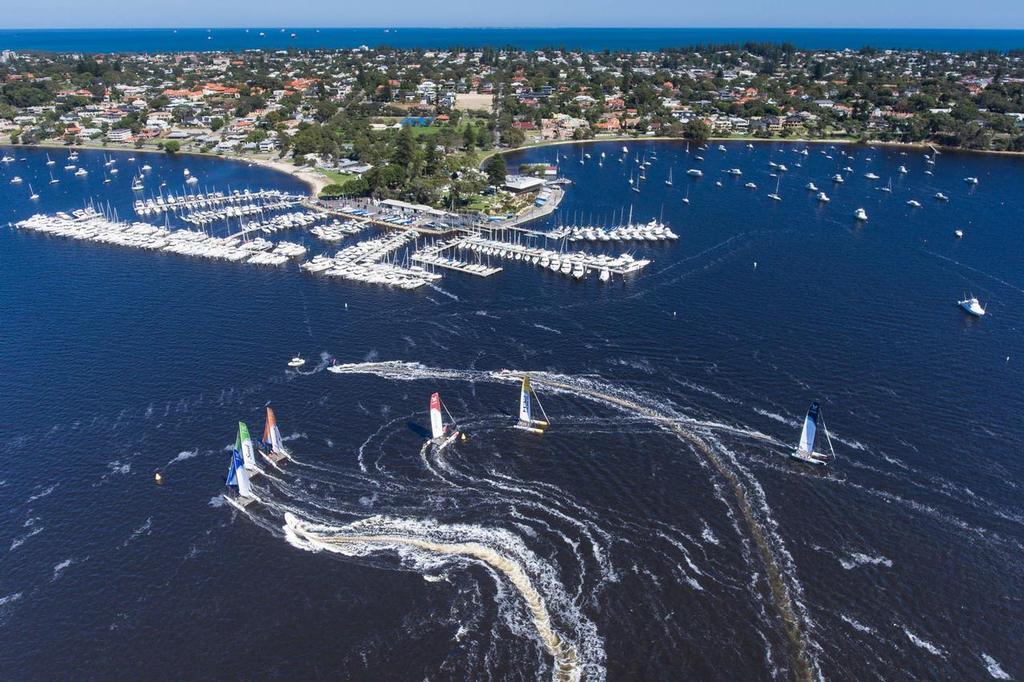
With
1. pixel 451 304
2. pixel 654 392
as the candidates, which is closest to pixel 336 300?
pixel 451 304

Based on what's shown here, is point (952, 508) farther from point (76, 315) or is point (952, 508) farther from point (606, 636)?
point (76, 315)

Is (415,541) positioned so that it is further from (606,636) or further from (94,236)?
(94,236)

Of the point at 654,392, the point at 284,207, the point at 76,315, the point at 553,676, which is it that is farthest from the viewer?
the point at 284,207

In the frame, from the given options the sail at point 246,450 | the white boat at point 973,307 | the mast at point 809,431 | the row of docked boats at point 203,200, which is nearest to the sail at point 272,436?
the sail at point 246,450

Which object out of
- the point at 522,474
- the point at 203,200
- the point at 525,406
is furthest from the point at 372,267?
the point at 203,200

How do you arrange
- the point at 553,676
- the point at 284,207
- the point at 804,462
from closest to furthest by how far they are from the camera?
the point at 553,676 < the point at 804,462 < the point at 284,207

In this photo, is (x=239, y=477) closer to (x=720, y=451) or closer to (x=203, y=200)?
(x=720, y=451)

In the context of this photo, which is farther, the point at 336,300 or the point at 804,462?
the point at 336,300
